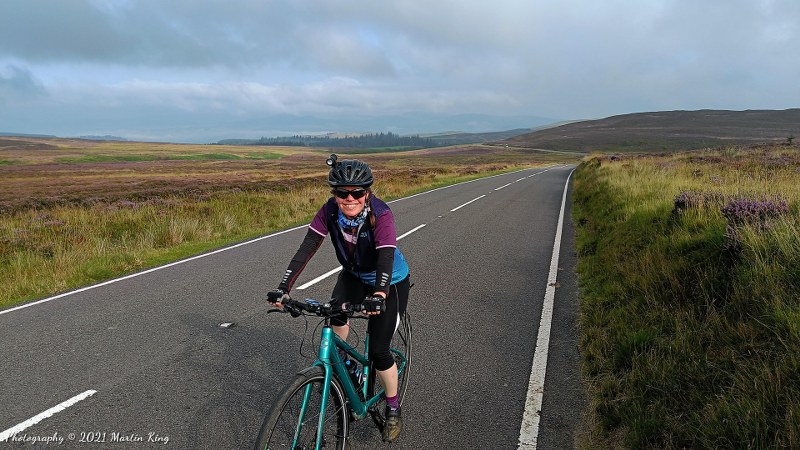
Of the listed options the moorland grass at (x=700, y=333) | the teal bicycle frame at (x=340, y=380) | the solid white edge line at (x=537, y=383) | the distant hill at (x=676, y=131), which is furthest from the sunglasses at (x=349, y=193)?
the distant hill at (x=676, y=131)

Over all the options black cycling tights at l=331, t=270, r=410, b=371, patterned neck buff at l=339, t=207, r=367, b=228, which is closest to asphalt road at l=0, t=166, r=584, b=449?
black cycling tights at l=331, t=270, r=410, b=371

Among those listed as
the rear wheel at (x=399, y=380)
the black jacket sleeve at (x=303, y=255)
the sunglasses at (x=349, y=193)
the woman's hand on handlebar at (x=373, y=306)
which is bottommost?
the rear wheel at (x=399, y=380)

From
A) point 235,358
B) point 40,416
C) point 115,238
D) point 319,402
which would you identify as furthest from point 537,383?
point 115,238

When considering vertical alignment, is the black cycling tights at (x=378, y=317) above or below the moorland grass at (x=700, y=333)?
above

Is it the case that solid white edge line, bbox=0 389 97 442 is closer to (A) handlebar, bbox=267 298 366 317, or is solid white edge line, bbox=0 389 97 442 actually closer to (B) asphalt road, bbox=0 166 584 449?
(B) asphalt road, bbox=0 166 584 449

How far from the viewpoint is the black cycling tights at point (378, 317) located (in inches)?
125

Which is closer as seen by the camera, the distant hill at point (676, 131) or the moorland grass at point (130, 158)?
the moorland grass at point (130, 158)

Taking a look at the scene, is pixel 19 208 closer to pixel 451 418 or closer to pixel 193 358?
pixel 193 358

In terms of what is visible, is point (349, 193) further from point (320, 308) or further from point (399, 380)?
point (399, 380)

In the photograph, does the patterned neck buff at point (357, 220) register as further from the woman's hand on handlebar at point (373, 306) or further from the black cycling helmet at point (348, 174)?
the woman's hand on handlebar at point (373, 306)

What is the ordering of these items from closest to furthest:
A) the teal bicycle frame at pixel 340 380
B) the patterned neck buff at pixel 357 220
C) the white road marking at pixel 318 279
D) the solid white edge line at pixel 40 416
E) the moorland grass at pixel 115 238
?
1. the teal bicycle frame at pixel 340 380
2. the patterned neck buff at pixel 357 220
3. the solid white edge line at pixel 40 416
4. the white road marking at pixel 318 279
5. the moorland grass at pixel 115 238

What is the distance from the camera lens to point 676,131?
125062 millimetres

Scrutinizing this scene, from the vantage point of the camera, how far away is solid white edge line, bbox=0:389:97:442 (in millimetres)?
3342

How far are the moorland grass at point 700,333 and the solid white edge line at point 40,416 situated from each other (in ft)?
13.5
